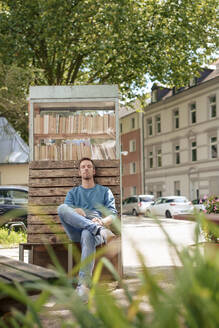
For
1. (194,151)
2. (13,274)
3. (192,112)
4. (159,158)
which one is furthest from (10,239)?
(159,158)

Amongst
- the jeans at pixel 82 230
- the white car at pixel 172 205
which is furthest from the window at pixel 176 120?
the jeans at pixel 82 230

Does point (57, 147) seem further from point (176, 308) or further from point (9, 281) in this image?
point (176, 308)

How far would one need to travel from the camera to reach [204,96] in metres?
37.6

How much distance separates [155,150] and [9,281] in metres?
42.6

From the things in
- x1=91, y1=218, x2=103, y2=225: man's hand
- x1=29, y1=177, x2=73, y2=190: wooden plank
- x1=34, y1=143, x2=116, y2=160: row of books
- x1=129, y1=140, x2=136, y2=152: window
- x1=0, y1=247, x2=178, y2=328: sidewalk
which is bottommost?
x1=0, y1=247, x2=178, y2=328: sidewalk

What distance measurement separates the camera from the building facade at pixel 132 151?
47.2 metres

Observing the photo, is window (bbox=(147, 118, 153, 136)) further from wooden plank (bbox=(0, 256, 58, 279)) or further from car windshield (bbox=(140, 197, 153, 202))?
wooden plank (bbox=(0, 256, 58, 279))

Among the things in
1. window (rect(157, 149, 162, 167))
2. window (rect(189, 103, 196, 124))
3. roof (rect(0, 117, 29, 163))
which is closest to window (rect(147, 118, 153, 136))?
window (rect(157, 149, 162, 167))

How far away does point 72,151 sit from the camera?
7.26m

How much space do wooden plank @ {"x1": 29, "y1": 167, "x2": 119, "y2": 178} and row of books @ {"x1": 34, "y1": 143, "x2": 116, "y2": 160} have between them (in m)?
0.73

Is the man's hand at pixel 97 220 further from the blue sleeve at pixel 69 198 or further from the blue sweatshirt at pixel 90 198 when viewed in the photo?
the blue sleeve at pixel 69 198

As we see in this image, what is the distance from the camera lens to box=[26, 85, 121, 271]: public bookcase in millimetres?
6301

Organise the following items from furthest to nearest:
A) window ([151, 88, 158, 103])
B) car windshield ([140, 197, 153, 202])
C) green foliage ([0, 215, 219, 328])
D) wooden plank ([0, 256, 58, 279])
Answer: window ([151, 88, 158, 103])
car windshield ([140, 197, 153, 202])
wooden plank ([0, 256, 58, 279])
green foliage ([0, 215, 219, 328])

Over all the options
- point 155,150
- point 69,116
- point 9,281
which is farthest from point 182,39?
point 155,150
